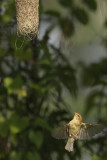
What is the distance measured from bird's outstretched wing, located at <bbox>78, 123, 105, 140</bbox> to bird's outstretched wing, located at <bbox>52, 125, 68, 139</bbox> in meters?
0.04

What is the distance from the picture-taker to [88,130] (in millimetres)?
927

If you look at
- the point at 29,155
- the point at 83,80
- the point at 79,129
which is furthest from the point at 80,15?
the point at 79,129

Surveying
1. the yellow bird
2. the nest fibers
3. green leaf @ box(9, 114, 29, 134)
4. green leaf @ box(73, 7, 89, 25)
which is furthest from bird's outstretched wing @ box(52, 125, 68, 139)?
green leaf @ box(73, 7, 89, 25)

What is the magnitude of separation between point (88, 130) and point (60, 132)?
80 millimetres

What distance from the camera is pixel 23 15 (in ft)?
2.67

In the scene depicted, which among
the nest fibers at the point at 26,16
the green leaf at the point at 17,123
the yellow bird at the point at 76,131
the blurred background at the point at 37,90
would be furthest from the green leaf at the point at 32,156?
the nest fibers at the point at 26,16

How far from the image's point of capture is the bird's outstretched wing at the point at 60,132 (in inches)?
36.9

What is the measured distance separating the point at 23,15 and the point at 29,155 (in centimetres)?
83

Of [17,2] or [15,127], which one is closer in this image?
[17,2]

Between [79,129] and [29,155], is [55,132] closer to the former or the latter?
[79,129]

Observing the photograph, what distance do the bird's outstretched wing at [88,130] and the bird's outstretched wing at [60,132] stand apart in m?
0.04

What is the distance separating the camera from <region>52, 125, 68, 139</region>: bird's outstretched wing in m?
0.94

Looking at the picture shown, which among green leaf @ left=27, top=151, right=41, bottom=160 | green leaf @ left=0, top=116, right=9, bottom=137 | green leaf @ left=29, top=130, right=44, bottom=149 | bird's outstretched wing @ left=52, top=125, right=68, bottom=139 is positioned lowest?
green leaf @ left=27, top=151, right=41, bottom=160

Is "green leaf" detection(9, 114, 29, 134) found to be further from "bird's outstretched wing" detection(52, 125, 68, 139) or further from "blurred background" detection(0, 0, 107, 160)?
"bird's outstretched wing" detection(52, 125, 68, 139)
